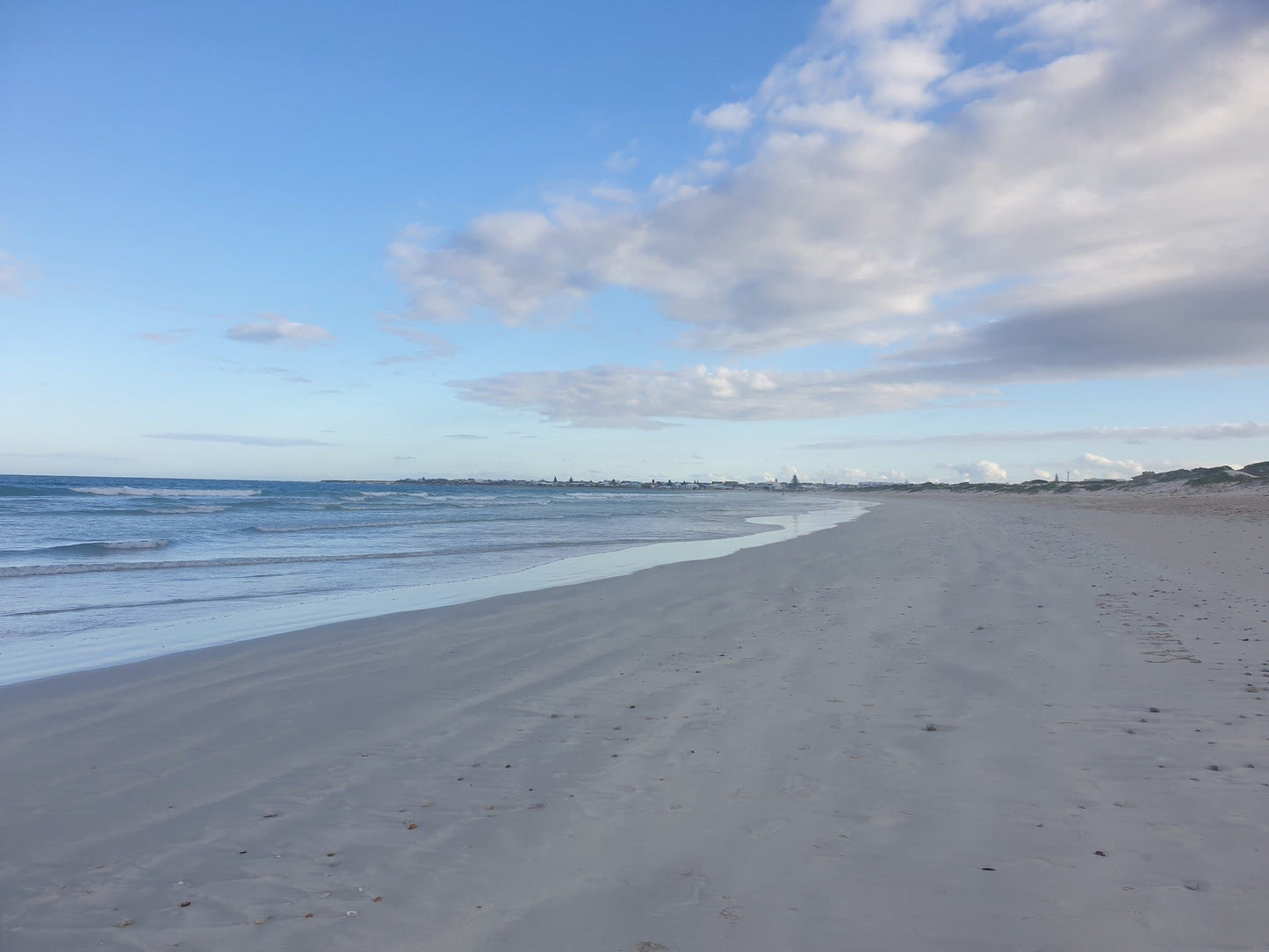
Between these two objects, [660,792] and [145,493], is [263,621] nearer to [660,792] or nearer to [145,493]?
[660,792]

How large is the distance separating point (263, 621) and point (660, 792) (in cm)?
777

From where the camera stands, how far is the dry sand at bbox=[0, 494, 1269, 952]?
2898 millimetres

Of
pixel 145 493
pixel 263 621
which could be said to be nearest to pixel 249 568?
pixel 263 621

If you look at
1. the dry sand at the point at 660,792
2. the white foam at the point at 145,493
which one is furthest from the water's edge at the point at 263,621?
the white foam at the point at 145,493

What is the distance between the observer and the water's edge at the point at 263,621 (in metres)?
7.62

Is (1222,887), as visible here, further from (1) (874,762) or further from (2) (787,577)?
(2) (787,577)

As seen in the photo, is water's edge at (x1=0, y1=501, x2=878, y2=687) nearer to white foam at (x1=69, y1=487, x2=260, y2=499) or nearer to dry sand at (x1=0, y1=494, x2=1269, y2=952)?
dry sand at (x1=0, y1=494, x2=1269, y2=952)

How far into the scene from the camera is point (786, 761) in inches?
175

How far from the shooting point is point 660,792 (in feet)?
13.3

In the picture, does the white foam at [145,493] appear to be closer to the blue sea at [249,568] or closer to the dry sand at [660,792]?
the blue sea at [249,568]

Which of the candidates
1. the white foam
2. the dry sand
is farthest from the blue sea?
the white foam

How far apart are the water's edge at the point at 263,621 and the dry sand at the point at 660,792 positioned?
74 cm

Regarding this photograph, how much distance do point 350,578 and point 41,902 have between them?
11615 mm

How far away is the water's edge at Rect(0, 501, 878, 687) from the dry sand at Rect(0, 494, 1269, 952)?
2.41 feet
